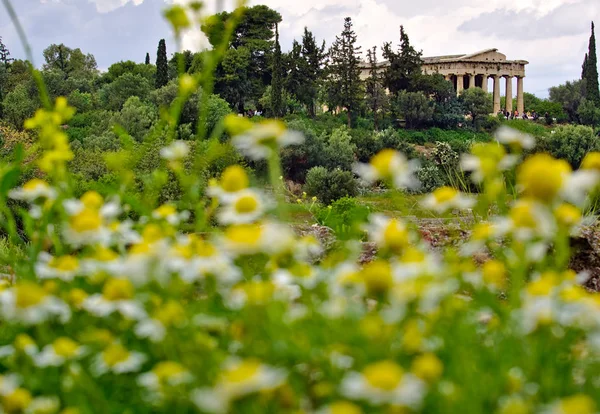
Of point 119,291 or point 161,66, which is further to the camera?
point 161,66

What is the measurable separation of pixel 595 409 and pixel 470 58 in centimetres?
5728

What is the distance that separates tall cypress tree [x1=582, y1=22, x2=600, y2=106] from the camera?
153ft

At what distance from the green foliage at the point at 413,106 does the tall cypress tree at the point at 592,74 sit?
45.4 feet

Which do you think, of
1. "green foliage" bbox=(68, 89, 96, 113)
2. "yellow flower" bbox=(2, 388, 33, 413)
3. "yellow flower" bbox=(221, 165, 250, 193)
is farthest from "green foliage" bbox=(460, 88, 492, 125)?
"yellow flower" bbox=(2, 388, 33, 413)

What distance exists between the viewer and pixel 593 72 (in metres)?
46.9

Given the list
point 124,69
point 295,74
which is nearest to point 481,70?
point 295,74

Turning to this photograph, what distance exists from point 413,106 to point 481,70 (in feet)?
59.7

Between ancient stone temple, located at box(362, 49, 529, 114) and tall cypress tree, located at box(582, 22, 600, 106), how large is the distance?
24.6ft

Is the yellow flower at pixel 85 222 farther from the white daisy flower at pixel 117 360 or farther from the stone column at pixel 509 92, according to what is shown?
the stone column at pixel 509 92

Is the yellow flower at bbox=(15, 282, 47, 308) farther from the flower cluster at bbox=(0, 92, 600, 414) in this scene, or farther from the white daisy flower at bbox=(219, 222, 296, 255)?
the white daisy flower at bbox=(219, 222, 296, 255)

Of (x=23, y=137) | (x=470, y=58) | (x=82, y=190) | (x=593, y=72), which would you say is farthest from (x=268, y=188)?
(x=470, y=58)

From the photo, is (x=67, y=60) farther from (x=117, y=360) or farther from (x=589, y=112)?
(x=117, y=360)

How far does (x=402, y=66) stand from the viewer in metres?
43.3

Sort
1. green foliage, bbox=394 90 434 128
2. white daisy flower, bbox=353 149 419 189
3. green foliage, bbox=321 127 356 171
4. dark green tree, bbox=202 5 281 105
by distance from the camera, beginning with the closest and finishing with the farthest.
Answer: white daisy flower, bbox=353 149 419 189, green foliage, bbox=321 127 356 171, green foliage, bbox=394 90 434 128, dark green tree, bbox=202 5 281 105
